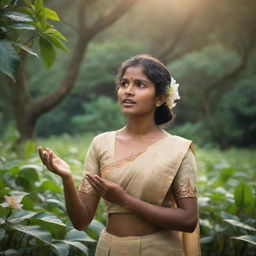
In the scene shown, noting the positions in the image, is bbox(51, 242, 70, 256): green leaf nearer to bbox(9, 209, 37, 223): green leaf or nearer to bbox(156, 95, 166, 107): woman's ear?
bbox(9, 209, 37, 223): green leaf

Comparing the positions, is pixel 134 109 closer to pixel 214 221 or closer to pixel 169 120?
pixel 169 120

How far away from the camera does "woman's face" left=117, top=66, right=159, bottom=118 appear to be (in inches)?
75.6

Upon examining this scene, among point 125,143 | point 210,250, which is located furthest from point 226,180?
point 125,143

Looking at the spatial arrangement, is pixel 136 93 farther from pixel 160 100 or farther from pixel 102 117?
pixel 102 117

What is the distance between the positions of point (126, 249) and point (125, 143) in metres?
0.43

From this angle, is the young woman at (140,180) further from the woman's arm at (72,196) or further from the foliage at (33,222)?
the foliage at (33,222)

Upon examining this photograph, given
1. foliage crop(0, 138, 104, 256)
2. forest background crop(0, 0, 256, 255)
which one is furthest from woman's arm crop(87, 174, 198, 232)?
forest background crop(0, 0, 256, 255)

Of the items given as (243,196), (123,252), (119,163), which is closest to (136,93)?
(119,163)

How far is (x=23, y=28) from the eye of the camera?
5.62 ft

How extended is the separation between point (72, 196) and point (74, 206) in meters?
0.06

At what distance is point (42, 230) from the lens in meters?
1.97

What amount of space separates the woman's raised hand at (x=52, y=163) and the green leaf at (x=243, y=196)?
145 centimetres

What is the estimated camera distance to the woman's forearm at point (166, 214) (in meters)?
1.78

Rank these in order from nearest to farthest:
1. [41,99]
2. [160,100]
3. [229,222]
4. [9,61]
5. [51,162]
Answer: [9,61]
[51,162]
[160,100]
[229,222]
[41,99]
